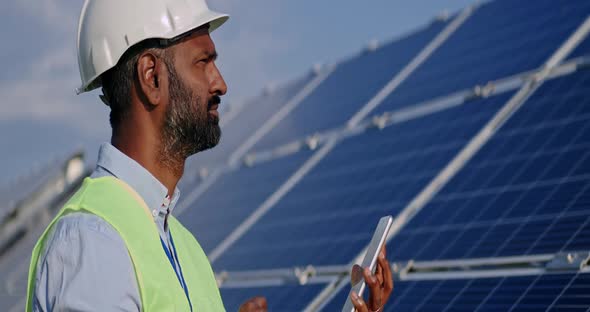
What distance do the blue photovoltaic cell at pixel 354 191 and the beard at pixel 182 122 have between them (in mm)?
4290

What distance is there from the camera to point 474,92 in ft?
25.3

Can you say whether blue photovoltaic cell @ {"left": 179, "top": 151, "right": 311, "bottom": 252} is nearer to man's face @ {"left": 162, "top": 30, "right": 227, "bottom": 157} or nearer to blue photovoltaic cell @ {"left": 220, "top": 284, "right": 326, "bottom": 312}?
blue photovoltaic cell @ {"left": 220, "top": 284, "right": 326, "bottom": 312}

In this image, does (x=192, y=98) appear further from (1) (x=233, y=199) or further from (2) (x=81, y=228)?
(1) (x=233, y=199)

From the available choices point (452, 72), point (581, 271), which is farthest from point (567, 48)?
point (581, 271)

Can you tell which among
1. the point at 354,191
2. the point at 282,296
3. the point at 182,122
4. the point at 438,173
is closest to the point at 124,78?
the point at 182,122

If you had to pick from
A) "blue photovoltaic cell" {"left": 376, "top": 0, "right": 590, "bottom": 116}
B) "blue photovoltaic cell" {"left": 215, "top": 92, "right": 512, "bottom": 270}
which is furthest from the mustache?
"blue photovoltaic cell" {"left": 376, "top": 0, "right": 590, "bottom": 116}

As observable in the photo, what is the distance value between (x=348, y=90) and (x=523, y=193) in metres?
4.75

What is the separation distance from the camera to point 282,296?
22.3ft

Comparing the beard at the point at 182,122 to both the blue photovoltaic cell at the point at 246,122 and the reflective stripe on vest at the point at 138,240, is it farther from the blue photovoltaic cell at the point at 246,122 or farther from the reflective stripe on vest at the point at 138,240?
the blue photovoltaic cell at the point at 246,122

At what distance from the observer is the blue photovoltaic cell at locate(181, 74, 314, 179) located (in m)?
11.7

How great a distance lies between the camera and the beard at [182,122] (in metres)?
2.43

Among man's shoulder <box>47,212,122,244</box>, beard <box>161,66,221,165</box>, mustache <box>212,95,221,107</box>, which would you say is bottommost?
man's shoulder <box>47,212,122,244</box>

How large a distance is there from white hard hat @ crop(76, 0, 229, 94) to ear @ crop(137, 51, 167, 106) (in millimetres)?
→ 64

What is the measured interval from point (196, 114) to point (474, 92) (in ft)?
18.1
